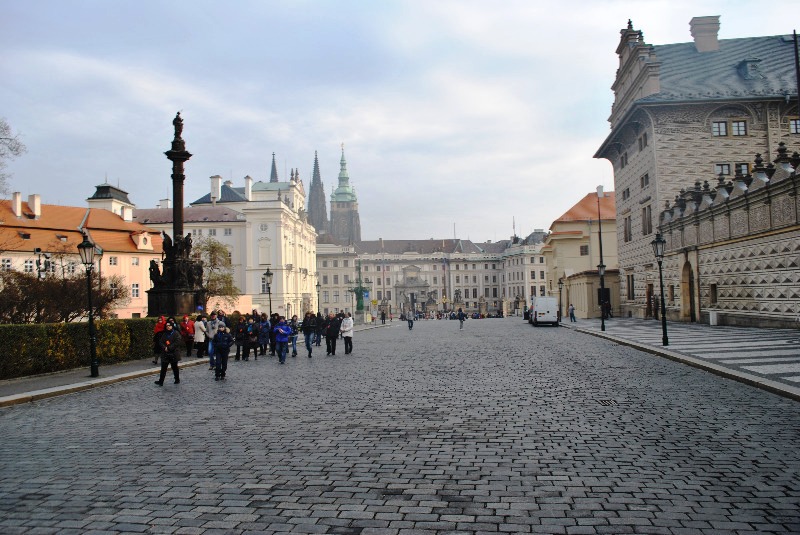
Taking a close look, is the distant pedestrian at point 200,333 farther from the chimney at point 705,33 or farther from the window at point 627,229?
the chimney at point 705,33

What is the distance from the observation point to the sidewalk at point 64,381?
518 inches

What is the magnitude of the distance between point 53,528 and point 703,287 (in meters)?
34.9

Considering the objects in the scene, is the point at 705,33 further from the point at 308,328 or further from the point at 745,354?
the point at 308,328

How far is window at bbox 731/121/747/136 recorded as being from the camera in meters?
Answer: 41.1

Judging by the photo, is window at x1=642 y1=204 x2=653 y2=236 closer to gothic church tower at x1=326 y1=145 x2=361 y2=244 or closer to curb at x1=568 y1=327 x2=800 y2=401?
curb at x1=568 y1=327 x2=800 y2=401

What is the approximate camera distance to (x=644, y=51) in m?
43.3

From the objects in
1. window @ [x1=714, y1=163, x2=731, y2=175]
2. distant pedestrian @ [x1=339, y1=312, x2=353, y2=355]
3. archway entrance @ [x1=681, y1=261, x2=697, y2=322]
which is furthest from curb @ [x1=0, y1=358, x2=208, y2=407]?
window @ [x1=714, y1=163, x2=731, y2=175]

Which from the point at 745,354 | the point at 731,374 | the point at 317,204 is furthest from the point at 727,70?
the point at 317,204

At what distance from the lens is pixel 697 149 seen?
1624 inches

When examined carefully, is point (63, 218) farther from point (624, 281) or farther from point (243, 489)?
point (243, 489)

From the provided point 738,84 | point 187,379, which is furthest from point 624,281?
point 187,379

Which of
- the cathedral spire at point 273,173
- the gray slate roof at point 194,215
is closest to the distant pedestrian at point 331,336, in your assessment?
the gray slate roof at point 194,215

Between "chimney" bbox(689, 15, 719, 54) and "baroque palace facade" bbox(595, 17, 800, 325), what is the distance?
7 centimetres

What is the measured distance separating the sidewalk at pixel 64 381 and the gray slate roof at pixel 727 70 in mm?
35307
